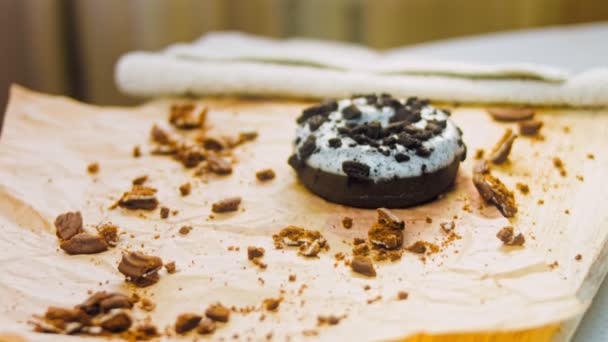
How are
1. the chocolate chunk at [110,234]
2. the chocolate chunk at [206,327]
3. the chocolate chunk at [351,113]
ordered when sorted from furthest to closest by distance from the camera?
the chocolate chunk at [351,113] < the chocolate chunk at [110,234] < the chocolate chunk at [206,327]

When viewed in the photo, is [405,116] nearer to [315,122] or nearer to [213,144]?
[315,122]

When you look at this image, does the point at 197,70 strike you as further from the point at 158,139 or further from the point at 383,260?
the point at 383,260

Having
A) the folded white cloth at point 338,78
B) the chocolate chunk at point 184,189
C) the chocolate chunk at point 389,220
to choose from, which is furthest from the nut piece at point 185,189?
the folded white cloth at point 338,78

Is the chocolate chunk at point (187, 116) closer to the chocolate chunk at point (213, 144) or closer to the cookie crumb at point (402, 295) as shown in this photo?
the chocolate chunk at point (213, 144)

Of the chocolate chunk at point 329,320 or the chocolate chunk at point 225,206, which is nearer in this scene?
the chocolate chunk at point 329,320

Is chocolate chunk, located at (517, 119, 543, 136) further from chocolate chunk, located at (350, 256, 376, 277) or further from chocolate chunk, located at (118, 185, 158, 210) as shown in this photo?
chocolate chunk, located at (118, 185, 158, 210)

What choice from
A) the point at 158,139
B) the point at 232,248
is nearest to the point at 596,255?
the point at 232,248
